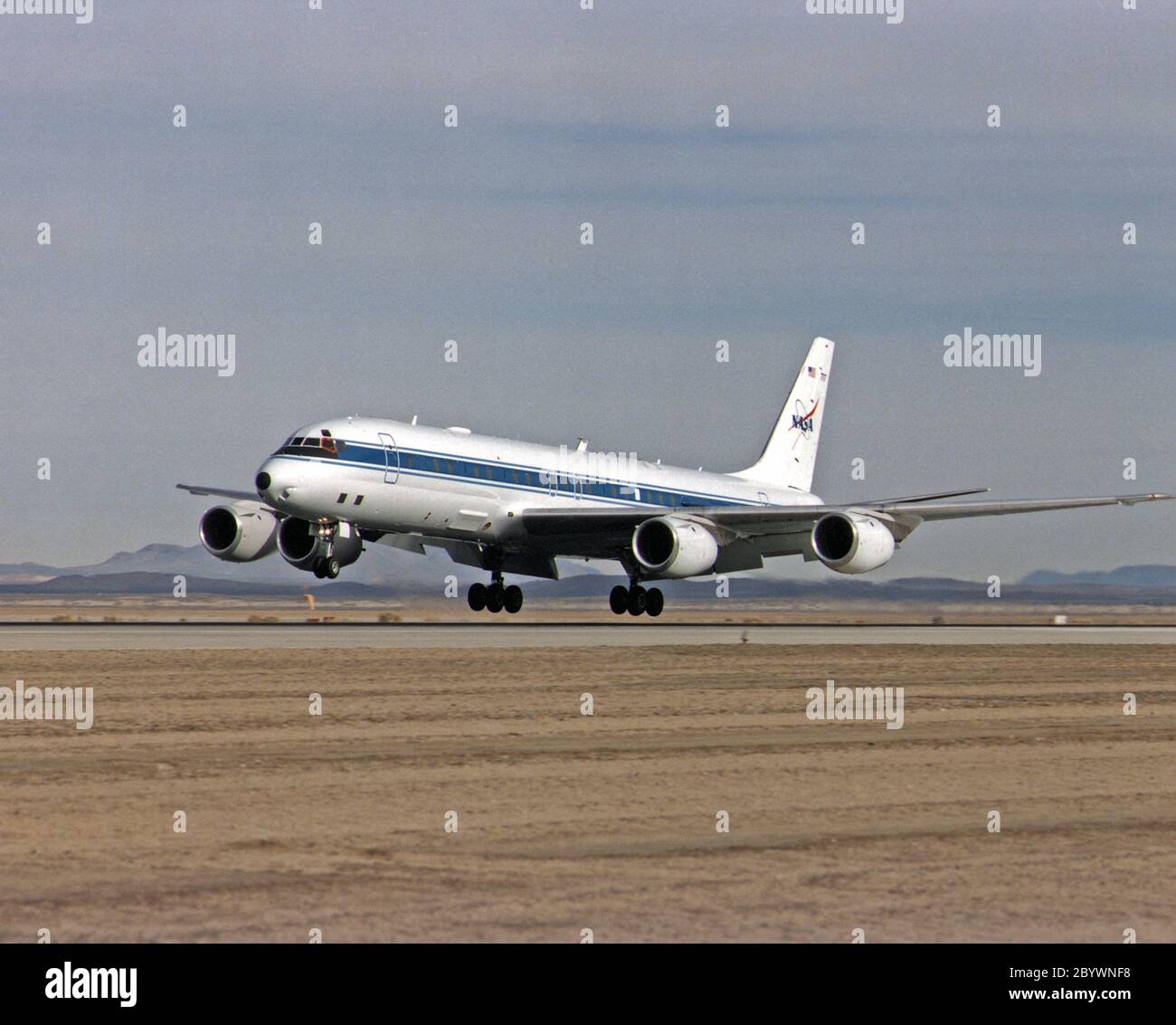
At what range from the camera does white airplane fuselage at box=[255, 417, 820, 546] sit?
43.5 m

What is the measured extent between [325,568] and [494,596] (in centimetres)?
952

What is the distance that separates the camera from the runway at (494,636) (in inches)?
1517

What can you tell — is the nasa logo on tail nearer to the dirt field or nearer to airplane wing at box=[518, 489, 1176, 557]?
airplane wing at box=[518, 489, 1176, 557]

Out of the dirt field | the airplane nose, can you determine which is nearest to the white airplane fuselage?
the airplane nose

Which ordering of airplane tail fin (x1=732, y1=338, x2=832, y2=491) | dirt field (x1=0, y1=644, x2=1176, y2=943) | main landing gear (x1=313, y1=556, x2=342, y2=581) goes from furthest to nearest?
airplane tail fin (x1=732, y1=338, x2=832, y2=491), main landing gear (x1=313, y1=556, x2=342, y2=581), dirt field (x1=0, y1=644, x2=1176, y2=943)

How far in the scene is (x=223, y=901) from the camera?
500 inches

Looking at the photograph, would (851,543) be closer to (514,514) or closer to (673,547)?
(673,547)

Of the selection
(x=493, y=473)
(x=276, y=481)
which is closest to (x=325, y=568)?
(x=276, y=481)

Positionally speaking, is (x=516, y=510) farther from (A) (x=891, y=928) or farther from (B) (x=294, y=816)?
(A) (x=891, y=928)

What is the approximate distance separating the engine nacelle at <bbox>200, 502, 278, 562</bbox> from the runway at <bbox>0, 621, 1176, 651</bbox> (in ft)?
6.91

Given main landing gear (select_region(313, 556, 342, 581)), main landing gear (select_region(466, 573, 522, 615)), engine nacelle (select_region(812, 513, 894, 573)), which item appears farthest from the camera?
main landing gear (select_region(466, 573, 522, 615))

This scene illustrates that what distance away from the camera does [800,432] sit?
6662 cm

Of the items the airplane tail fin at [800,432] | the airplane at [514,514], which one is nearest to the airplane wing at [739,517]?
the airplane at [514,514]

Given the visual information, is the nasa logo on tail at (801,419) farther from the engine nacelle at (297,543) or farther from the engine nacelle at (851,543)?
the engine nacelle at (297,543)
